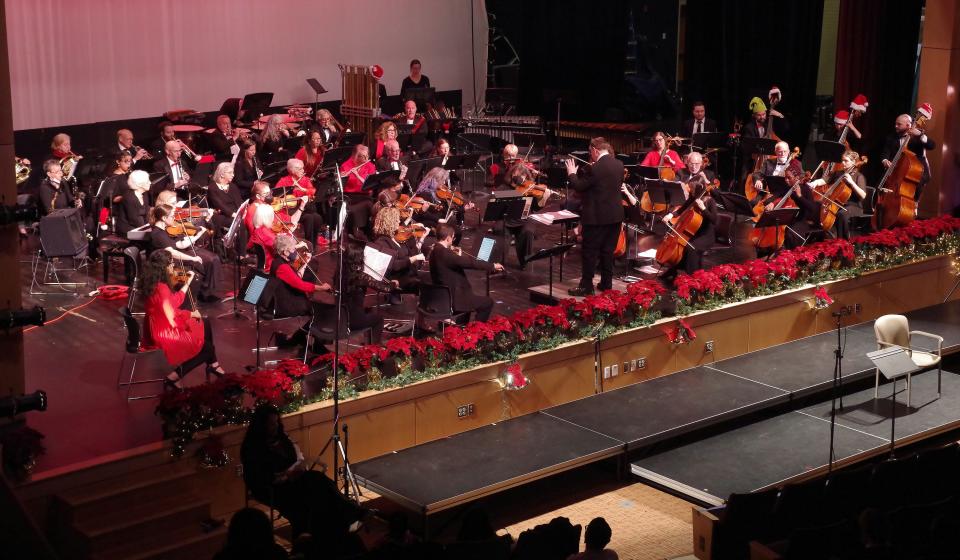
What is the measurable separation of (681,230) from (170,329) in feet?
18.1

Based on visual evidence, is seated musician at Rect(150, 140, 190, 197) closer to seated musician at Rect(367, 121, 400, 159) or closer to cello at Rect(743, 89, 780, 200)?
seated musician at Rect(367, 121, 400, 159)

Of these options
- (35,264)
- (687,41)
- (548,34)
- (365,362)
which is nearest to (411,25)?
(548,34)

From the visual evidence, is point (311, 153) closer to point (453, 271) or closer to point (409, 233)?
point (409, 233)

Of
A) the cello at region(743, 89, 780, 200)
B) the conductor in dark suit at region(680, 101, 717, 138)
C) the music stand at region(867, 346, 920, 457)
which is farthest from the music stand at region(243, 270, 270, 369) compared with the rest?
the conductor in dark suit at region(680, 101, 717, 138)

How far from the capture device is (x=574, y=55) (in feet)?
68.4

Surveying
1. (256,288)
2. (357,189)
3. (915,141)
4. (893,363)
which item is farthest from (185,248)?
(915,141)

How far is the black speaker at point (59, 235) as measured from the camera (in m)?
11.5

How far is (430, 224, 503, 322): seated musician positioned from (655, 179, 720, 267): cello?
261cm

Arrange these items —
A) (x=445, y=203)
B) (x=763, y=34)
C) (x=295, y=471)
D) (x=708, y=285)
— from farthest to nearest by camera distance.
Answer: (x=763, y=34) < (x=445, y=203) < (x=708, y=285) < (x=295, y=471)

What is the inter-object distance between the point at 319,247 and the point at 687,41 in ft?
27.3

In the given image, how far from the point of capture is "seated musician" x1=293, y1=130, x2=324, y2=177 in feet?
47.1

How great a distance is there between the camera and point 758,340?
11.5 m

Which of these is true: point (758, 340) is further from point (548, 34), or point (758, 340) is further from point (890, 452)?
point (548, 34)

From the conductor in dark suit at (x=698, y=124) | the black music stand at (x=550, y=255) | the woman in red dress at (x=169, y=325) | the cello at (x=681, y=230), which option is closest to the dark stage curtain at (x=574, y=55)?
the conductor in dark suit at (x=698, y=124)
